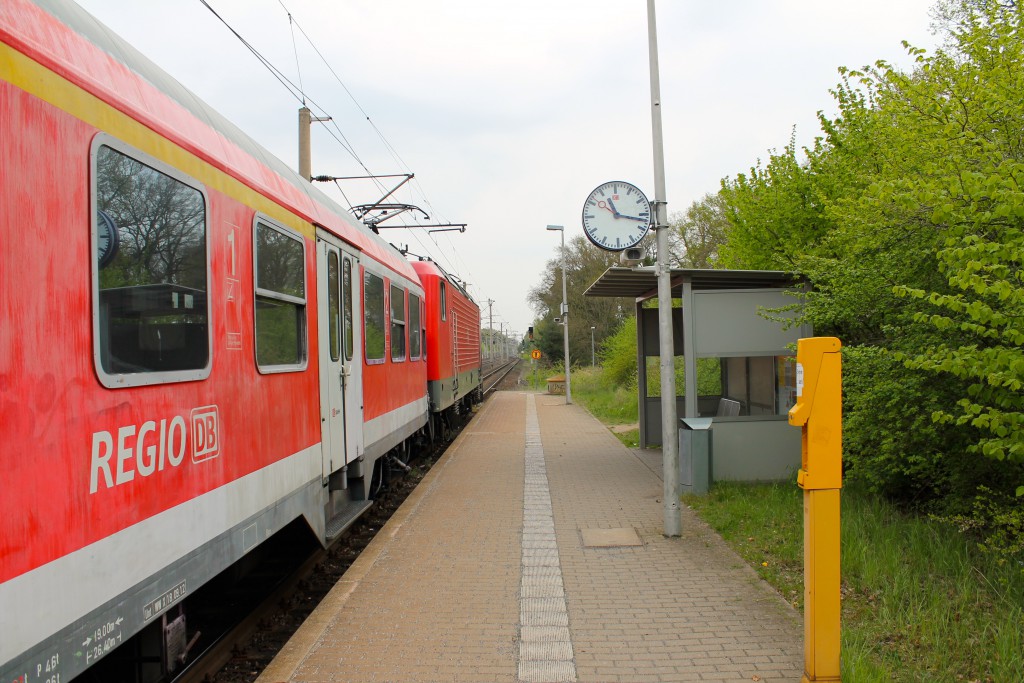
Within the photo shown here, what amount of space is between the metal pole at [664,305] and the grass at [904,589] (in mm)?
601

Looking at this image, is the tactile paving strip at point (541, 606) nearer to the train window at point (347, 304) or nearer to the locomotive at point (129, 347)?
the locomotive at point (129, 347)

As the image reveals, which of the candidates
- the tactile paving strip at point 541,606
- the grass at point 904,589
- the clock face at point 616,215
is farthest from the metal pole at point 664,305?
the tactile paving strip at point 541,606

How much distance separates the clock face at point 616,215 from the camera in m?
7.36

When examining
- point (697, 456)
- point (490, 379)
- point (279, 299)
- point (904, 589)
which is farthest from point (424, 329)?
point (490, 379)

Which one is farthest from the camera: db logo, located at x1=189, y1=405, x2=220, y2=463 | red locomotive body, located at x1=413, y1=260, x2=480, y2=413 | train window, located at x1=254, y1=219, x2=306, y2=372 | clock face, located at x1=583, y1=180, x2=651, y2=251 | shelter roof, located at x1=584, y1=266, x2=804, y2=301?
red locomotive body, located at x1=413, y1=260, x2=480, y2=413

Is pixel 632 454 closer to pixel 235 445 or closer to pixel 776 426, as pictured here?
pixel 776 426

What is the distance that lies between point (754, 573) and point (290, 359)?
3772mm

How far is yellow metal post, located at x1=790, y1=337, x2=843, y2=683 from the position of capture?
3.65 meters

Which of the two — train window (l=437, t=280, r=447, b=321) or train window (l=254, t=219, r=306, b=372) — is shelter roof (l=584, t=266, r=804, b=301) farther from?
train window (l=254, t=219, r=306, b=372)

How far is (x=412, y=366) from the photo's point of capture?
32.7 ft

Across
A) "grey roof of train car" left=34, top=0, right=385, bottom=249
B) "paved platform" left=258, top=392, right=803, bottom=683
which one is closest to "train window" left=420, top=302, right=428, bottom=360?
"paved platform" left=258, top=392, right=803, bottom=683

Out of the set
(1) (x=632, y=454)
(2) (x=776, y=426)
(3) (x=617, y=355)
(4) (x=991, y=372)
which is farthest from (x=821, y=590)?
(3) (x=617, y=355)

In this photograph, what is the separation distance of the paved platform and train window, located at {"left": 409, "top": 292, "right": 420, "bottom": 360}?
202 cm

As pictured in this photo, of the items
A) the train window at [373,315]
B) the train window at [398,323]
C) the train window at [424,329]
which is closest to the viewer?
the train window at [373,315]
